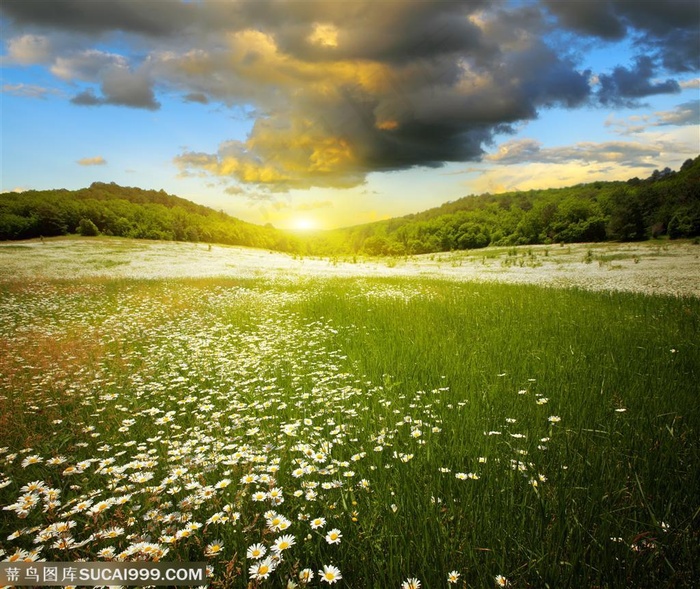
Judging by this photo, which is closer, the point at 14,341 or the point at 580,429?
the point at 580,429

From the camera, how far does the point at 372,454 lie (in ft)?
12.9

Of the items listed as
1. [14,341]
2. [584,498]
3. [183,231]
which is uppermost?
[183,231]

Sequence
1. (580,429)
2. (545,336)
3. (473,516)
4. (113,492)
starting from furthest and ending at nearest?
(545,336)
(580,429)
(113,492)
(473,516)

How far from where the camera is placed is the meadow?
253cm

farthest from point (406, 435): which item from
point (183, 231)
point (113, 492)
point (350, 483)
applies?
point (183, 231)

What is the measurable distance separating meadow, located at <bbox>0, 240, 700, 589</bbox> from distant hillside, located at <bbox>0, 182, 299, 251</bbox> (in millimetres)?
75369

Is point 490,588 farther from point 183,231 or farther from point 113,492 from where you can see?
point 183,231

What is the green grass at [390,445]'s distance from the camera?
259 centimetres

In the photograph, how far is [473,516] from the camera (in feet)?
9.45

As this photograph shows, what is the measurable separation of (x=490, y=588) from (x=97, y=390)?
712 cm

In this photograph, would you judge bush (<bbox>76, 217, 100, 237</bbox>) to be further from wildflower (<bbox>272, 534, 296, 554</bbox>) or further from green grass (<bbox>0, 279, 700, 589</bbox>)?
wildflower (<bbox>272, 534, 296, 554</bbox>)

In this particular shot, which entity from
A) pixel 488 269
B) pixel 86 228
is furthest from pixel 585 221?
pixel 86 228

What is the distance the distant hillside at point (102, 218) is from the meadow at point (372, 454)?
7537 cm

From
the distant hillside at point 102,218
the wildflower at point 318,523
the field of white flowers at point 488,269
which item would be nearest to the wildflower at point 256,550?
the wildflower at point 318,523
